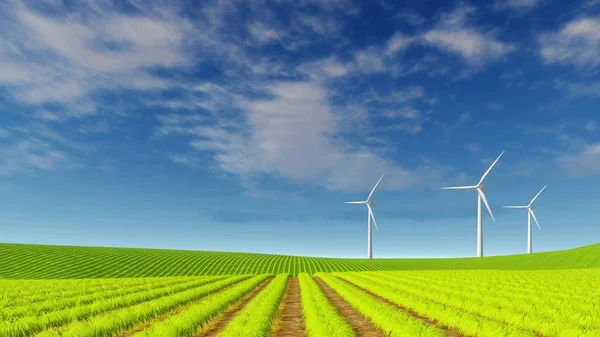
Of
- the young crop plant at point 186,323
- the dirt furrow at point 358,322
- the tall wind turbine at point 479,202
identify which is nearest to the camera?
the young crop plant at point 186,323

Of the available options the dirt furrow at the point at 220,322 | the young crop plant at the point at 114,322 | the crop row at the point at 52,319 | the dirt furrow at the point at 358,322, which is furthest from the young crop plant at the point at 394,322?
the crop row at the point at 52,319

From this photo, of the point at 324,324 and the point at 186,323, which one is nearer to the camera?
the point at 324,324

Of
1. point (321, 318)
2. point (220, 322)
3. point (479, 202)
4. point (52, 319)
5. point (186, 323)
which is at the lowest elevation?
point (220, 322)

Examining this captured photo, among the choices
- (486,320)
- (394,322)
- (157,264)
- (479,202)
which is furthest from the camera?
(479,202)

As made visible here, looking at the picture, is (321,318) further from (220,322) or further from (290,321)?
(220,322)

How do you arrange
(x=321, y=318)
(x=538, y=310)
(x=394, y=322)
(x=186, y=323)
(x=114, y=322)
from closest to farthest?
(x=394, y=322), (x=186, y=323), (x=114, y=322), (x=321, y=318), (x=538, y=310)

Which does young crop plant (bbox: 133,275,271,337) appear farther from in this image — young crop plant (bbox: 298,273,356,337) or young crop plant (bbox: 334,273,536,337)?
young crop plant (bbox: 334,273,536,337)

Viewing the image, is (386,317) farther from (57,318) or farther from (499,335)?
(57,318)

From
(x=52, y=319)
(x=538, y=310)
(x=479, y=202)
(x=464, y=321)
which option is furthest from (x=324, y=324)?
(x=479, y=202)

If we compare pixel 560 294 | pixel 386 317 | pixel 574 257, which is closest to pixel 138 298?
pixel 386 317

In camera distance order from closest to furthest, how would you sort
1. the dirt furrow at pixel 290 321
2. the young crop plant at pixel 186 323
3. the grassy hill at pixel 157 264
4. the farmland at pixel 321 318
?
the young crop plant at pixel 186 323, the farmland at pixel 321 318, the dirt furrow at pixel 290 321, the grassy hill at pixel 157 264

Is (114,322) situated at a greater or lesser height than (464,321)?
lesser

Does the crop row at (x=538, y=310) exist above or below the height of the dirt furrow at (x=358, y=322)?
above

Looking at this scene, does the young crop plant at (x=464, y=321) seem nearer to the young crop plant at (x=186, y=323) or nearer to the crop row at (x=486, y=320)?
the crop row at (x=486, y=320)
